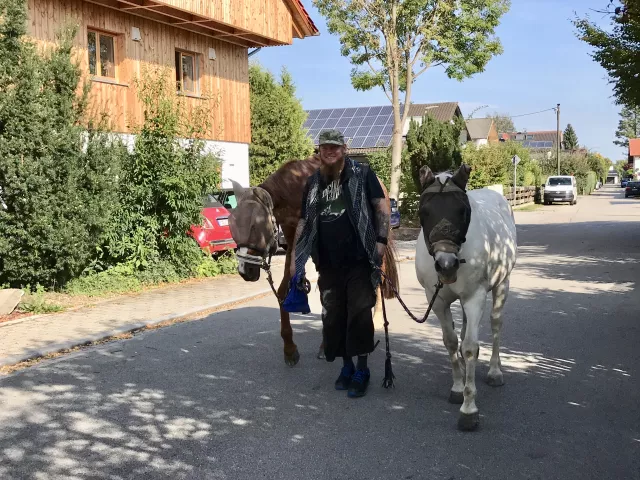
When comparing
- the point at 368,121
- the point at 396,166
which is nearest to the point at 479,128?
the point at 368,121

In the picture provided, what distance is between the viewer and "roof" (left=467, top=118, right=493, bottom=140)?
8475 cm

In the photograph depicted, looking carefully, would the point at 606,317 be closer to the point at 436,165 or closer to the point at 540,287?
the point at 540,287

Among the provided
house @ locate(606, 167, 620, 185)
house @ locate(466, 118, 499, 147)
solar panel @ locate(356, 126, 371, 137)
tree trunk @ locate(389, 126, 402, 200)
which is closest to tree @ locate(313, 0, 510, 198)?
tree trunk @ locate(389, 126, 402, 200)

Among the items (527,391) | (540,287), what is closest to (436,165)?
(540,287)

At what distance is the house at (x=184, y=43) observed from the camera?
1410 centimetres

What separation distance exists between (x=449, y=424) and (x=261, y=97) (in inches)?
868

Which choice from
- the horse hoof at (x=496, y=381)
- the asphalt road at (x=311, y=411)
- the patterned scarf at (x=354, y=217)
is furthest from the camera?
the horse hoof at (x=496, y=381)

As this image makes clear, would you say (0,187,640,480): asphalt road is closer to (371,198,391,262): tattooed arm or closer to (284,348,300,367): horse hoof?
(284,348,300,367): horse hoof

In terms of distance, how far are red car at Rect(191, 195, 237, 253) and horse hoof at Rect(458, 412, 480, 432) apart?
905 centimetres

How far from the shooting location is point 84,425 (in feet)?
15.4

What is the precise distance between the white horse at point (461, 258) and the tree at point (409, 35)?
1969 cm

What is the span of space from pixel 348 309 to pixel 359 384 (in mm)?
605

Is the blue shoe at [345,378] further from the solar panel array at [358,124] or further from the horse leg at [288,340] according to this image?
the solar panel array at [358,124]

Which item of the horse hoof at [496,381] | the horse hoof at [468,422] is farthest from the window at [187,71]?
the horse hoof at [468,422]
